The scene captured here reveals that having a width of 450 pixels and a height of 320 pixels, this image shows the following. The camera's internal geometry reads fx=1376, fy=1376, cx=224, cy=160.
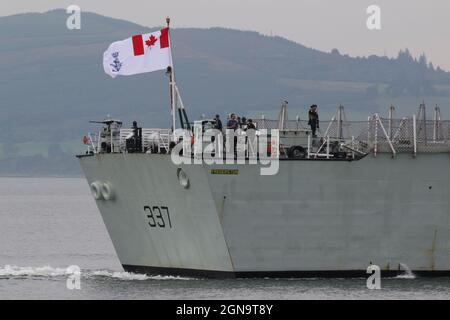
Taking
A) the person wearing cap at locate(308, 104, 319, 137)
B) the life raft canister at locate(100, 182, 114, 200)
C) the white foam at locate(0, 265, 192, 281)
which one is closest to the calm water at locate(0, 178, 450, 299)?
the white foam at locate(0, 265, 192, 281)

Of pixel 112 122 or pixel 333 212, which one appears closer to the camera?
pixel 333 212

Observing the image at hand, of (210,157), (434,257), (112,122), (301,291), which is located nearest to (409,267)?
(434,257)

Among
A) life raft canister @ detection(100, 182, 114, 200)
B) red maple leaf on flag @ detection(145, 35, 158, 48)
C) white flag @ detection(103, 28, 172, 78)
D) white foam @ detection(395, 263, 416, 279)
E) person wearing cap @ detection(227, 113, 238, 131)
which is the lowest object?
white foam @ detection(395, 263, 416, 279)

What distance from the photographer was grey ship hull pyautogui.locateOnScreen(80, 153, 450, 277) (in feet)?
146

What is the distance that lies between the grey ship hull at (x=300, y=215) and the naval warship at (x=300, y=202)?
3 cm

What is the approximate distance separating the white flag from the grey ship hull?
3.09 metres

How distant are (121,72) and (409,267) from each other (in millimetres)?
11884

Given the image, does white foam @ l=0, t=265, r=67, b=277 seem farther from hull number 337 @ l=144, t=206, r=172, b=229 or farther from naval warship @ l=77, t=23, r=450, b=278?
hull number 337 @ l=144, t=206, r=172, b=229

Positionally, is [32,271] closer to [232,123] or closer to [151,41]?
[151,41]

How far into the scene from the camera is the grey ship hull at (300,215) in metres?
44.4

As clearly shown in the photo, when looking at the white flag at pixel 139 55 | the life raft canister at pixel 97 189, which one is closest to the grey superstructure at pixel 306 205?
the life raft canister at pixel 97 189

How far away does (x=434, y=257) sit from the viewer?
4650cm

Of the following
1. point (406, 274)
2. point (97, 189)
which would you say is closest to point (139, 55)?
point (97, 189)
